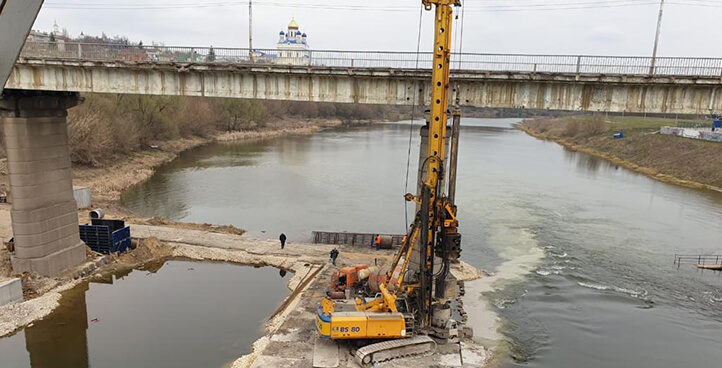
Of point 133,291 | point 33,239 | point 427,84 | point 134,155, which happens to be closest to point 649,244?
point 427,84

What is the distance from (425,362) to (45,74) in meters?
22.5

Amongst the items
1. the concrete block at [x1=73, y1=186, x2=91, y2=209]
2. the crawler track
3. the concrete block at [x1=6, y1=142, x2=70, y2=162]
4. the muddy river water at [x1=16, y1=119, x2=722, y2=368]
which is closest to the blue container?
the concrete block at [x1=6, y1=142, x2=70, y2=162]

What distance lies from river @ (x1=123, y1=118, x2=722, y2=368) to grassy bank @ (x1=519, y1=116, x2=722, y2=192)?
11.8 ft

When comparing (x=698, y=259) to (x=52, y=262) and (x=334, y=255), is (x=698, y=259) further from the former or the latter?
(x=52, y=262)

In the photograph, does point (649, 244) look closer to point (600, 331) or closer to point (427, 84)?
point (600, 331)

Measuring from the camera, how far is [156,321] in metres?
19.8

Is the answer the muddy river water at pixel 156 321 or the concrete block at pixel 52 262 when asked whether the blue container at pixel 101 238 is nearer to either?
the concrete block at pixel 52 262

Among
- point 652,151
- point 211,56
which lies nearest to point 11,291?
point 211,56

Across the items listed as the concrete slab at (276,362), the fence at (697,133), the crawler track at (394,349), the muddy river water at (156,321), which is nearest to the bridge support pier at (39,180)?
the muddy river water at (156,321)

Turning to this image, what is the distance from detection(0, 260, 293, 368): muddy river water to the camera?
675 inches

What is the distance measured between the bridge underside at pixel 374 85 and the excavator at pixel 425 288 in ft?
11.7

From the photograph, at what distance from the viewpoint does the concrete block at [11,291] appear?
63.0 feet

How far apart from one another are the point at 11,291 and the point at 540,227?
31.9 metres

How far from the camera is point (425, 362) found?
1584 centimetres
